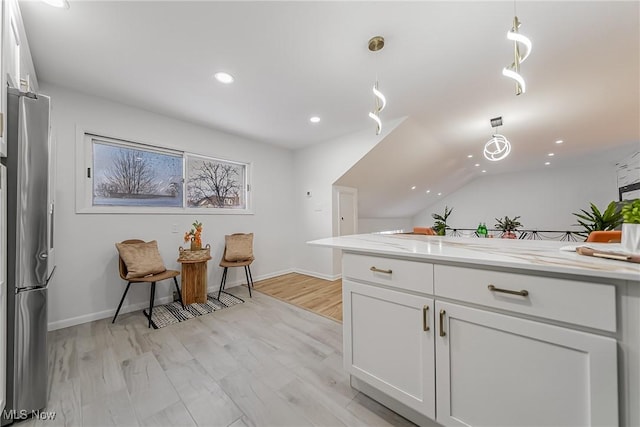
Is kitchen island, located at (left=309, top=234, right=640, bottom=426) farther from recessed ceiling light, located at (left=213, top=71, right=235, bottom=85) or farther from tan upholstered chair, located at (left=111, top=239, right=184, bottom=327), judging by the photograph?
tan upholstered chair, located at (left=111, top=239, right=184, bottom=327)

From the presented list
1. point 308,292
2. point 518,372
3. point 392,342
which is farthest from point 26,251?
point 308,292

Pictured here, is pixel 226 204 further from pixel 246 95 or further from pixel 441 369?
pixel 441 369

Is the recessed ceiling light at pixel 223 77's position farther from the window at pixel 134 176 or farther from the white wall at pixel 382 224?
the white wall at pixel 382 224

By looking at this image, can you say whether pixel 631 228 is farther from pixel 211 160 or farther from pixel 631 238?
pixel 211 160

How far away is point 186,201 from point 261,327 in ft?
6.88

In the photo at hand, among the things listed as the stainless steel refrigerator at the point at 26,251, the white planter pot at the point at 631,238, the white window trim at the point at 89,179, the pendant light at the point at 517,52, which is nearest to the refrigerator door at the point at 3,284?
the stainless steel refrigerator at the point at 26,251

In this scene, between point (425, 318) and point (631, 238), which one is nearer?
point (631, 238)

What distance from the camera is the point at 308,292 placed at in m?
3.46

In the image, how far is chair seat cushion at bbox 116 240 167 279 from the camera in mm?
2473

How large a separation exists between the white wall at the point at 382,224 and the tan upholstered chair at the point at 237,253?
3.84 metres

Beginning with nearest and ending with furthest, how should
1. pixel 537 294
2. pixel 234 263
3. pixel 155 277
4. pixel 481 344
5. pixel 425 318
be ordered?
1. pixel 537 294
2. pixel 481 344
3. pixel 425 318
4. pixel 155 277
5. pixel 234 263

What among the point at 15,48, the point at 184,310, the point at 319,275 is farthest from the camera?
the point at 319,275

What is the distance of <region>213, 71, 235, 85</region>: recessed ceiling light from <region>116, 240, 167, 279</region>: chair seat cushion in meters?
2.03

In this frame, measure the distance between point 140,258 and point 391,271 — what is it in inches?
108
